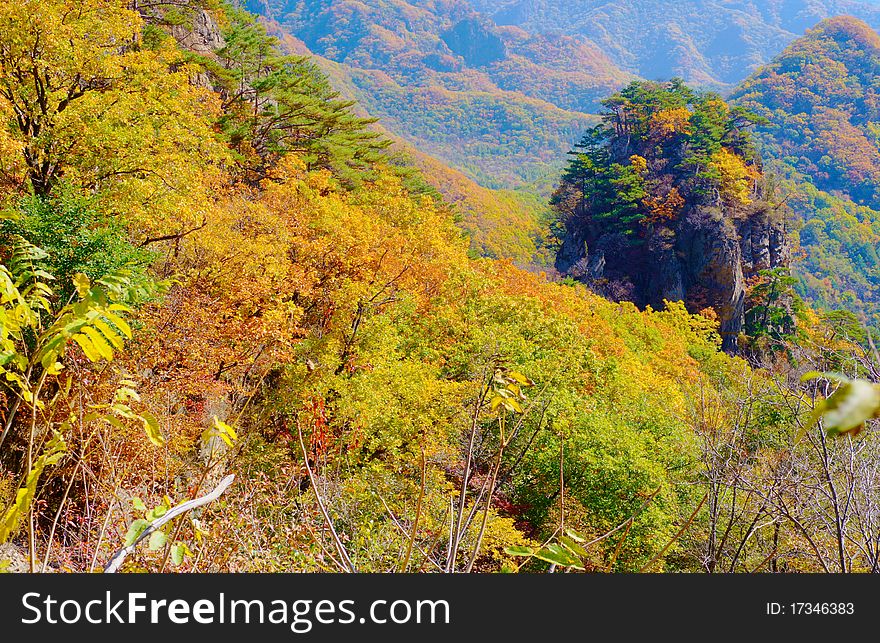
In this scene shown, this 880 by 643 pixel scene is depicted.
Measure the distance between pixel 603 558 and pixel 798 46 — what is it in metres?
175

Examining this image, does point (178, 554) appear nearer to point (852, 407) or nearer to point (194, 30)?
point (852, 407)

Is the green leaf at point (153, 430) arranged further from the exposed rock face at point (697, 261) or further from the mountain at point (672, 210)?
the mountain at point (672, 210)

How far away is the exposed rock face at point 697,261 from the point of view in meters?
52.5

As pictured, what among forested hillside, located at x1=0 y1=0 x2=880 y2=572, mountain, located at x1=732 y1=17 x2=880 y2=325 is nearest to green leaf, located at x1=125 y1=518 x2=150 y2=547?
forested hillside, located at x1=0 y1=0 x2=880 y2=572

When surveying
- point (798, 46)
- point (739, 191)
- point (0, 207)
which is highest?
point (798, 46)

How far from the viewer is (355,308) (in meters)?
19.1

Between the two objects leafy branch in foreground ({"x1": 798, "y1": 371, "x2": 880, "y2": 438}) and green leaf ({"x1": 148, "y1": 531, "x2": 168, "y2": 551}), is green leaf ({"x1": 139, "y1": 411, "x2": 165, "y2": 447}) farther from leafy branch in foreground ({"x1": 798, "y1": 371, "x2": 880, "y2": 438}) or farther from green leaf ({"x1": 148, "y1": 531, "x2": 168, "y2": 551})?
leafy branch in foreground ({"x1": 798, "y1": 371, "x2": 880, "y2": 438})

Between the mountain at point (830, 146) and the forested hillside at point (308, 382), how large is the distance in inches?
2830

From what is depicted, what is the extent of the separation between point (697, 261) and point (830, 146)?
90409 millimetres

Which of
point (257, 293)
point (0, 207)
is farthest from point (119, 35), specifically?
point (257, 293)

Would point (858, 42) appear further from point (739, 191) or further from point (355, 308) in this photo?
point (355, 308)

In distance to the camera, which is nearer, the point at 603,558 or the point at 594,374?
the point at 603,558

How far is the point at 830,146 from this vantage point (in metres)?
117

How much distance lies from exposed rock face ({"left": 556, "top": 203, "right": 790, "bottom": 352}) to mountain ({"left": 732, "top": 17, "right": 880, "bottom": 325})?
27562 millimetres
